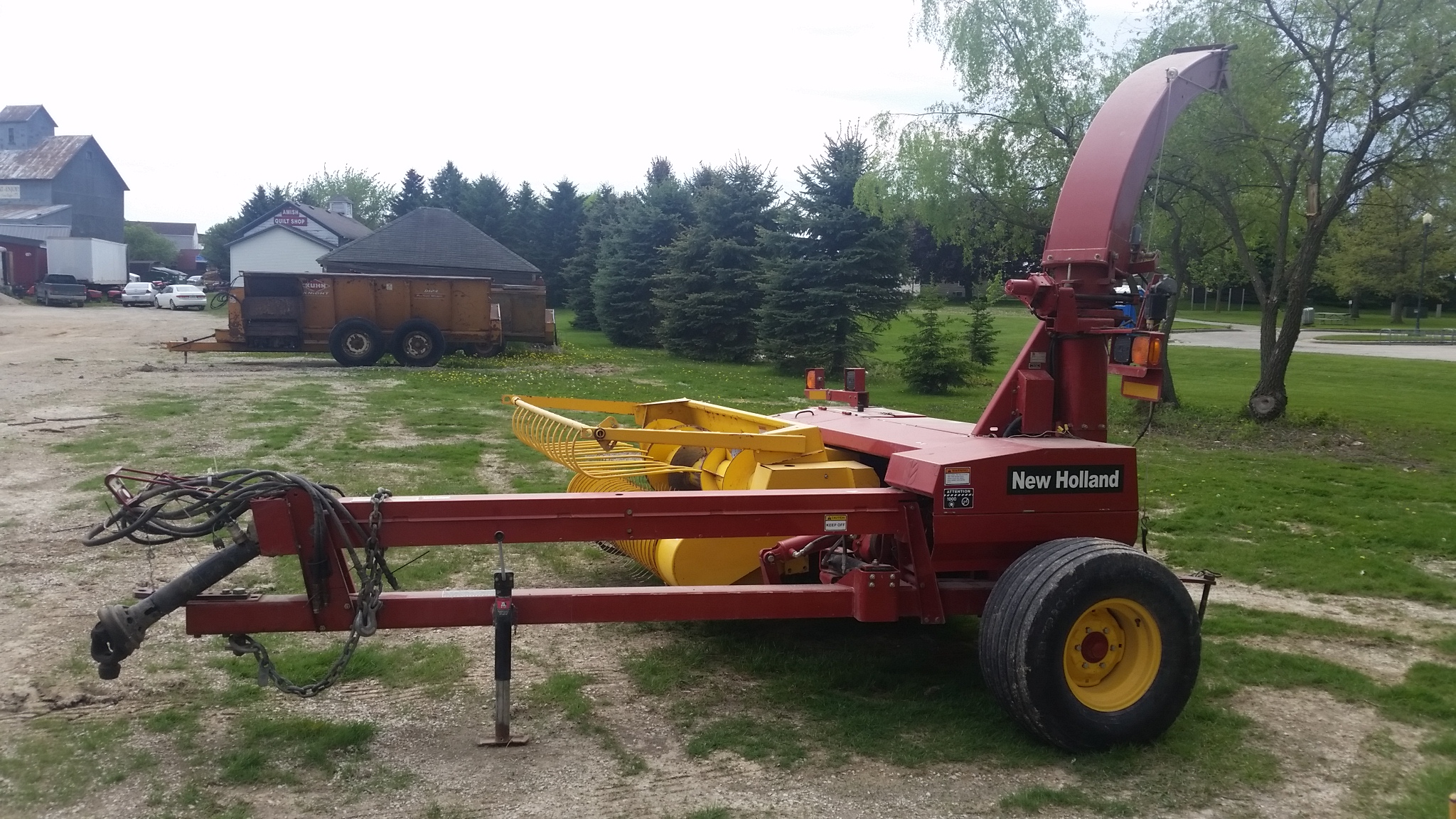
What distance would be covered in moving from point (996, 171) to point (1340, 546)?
38.2 ft

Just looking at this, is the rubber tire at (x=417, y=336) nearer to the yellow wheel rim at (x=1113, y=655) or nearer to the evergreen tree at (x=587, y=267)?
the evergreen tree at (x=587, y=267)

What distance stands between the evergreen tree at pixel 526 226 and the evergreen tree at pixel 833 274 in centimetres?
3630

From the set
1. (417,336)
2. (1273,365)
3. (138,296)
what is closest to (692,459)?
(1273,365)

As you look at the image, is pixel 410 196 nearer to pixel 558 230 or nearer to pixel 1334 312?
pixel 558 230

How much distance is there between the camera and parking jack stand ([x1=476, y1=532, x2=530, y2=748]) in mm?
4480

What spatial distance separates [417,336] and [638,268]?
1101 centimetres

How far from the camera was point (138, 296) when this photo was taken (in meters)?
53.8

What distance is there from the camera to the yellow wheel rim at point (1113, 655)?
184 inches

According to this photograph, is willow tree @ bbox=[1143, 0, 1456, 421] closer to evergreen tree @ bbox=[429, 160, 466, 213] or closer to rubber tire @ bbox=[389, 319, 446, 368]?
rubber tire @ bbox=[389, 319, 446, 368]

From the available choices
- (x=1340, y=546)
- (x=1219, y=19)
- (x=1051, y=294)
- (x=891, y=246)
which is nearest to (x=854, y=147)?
(x=891, y=246)

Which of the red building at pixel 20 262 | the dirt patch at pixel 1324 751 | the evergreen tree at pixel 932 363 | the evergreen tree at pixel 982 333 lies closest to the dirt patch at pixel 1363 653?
the dirt patch at pixel 1324 751

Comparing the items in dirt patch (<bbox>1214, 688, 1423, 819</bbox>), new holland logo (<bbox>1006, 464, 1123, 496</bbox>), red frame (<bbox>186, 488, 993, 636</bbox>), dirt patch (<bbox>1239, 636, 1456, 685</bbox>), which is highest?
→ new holland logo (<bbox>1006, 464, 1123, 496</bbox>)

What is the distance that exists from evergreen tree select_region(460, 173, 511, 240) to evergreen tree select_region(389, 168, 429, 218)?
870 cm

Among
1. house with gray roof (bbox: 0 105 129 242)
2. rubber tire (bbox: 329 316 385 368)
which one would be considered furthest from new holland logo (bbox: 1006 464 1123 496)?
house with gray roof (bbox: 0 105 129 242)
